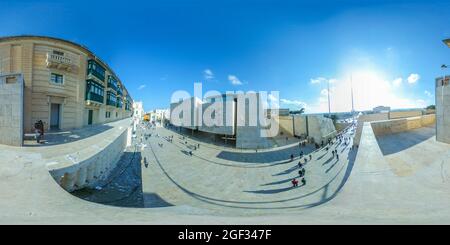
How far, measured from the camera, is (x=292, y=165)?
7.11 feet

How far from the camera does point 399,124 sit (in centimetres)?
385

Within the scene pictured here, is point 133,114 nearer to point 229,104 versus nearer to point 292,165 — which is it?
point 229,104

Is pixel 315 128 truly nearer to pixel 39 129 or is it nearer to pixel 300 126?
pixel 300 126

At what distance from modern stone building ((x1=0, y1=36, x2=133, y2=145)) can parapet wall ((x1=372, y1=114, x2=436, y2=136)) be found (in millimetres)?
4866

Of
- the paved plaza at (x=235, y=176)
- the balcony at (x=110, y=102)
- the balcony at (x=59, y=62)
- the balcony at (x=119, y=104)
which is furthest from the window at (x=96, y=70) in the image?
the paved plaza at (x=235, y=176)

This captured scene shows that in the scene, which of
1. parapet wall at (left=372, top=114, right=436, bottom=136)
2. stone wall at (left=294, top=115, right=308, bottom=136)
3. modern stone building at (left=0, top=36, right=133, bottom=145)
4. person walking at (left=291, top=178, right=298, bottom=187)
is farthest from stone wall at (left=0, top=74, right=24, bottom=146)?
parapet wall at (left=372, top=114, right=436, bottom=136)

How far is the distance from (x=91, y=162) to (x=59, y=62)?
1.09 meters

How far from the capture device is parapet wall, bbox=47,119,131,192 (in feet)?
5.38

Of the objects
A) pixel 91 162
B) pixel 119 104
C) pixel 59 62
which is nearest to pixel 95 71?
pixel 59 62

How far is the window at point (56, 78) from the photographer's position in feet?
5.65

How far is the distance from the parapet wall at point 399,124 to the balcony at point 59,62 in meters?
4.99

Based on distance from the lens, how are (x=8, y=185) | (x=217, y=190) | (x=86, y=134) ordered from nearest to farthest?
(x=8, y=185), (x=217, y=190), (x=86, y=134)

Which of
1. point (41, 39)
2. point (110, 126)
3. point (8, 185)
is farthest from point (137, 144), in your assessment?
point (41, 39)
